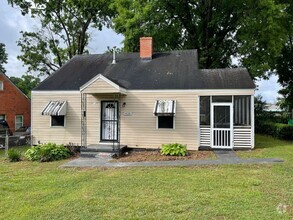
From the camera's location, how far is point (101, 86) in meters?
13.2

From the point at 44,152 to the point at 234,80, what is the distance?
30.1 feet

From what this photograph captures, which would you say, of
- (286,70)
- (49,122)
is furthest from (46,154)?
(286,70)

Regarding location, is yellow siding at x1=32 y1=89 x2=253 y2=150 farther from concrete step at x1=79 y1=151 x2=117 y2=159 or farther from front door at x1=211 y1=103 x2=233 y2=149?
concrete step at x1=79 y1=151 x2=117 y2=159

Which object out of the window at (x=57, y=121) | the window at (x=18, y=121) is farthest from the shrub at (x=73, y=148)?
the window at (x=18, y=121)

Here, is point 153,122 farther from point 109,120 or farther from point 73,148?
point 73,148

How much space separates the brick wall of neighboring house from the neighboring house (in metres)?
14.5

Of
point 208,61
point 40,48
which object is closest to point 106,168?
point 208,61

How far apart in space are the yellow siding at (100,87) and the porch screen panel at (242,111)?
5.62 m

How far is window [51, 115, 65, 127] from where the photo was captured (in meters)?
15.1

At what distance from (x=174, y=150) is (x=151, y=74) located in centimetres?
442

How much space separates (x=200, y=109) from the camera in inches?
545

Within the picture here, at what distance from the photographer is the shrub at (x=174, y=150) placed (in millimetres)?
12420

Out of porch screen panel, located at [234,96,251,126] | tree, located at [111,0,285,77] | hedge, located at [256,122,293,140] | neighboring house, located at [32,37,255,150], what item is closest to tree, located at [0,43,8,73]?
tree, located at [111,0,285,77]

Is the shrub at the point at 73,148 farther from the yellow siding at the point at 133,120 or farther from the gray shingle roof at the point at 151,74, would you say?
the gray shingle roof at the point at 151,74
